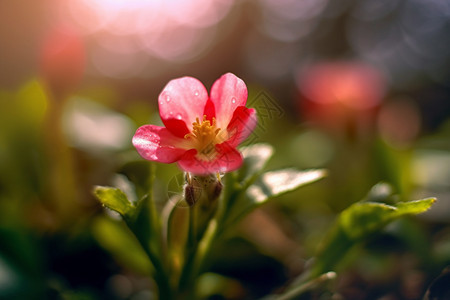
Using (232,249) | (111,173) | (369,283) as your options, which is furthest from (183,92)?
(111,173)

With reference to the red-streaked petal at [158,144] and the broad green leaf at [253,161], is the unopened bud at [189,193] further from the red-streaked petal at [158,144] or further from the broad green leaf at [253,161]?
the broad green leaf at [253,161]

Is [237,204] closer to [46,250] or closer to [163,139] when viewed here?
[163,139]

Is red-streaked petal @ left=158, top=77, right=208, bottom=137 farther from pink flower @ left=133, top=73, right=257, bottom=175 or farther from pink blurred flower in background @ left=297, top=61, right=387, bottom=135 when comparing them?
pink blurred flower in background @ left=297, top=61, right=387, bottom=135

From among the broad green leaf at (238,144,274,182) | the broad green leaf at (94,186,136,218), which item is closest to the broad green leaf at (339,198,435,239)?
the broad green leaf at (238,144,274,182)

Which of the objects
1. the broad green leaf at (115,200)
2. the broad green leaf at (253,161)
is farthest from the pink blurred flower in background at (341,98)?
the broad green leaf at (115,200)

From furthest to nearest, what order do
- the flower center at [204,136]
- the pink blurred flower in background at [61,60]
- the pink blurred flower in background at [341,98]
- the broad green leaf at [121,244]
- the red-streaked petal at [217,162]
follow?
the pink blurred flower in background at [341,98] → the pink blurred flower in background at [61,60] → the broad green leaf at [121,244] → the flower center at [204,136] → the red-streaked petal at [217,162]

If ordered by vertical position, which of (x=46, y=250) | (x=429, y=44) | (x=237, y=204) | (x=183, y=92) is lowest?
(x=429, y=44)

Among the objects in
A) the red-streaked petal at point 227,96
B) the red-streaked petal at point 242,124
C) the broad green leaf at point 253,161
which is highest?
the red-streaked petal at point 227,96

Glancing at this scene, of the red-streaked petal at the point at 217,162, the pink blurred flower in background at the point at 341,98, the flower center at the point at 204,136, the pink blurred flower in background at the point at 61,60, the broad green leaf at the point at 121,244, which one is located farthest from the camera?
the pink blurred flower in background at the point at 341,98
